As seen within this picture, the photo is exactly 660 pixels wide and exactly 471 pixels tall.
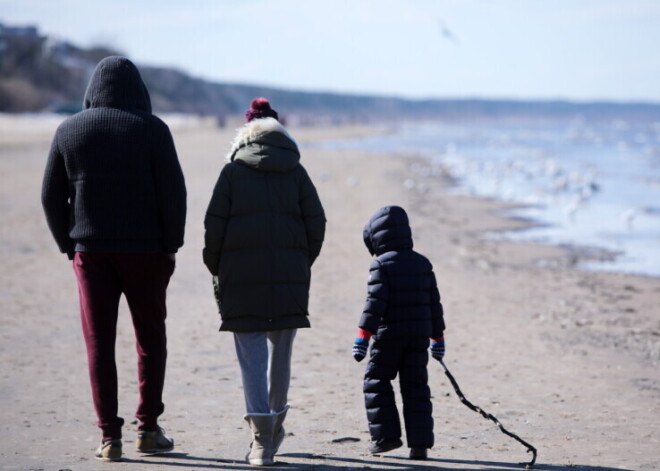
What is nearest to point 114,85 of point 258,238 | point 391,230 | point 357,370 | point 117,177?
point 117,177

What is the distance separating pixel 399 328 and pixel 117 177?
1444 millimetres

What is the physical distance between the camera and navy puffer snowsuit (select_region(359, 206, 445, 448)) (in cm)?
451

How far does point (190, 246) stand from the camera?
13102mm

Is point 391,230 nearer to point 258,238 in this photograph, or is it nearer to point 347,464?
point 258,238

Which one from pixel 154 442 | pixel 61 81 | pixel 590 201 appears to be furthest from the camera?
pixel 61 81

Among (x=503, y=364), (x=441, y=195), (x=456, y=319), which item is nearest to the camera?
(x=503, y=364)

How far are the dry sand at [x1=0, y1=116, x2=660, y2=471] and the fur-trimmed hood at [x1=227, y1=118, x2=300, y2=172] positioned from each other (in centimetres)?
136

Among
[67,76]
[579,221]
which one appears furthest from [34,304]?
[67,76]

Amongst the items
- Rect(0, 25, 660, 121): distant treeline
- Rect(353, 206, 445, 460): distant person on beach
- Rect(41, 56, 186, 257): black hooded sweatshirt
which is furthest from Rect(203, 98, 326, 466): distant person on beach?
Rect(0, 25, 660, 121): distant treeline

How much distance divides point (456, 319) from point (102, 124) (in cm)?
482

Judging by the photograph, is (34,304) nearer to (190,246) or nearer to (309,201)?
(190,246)

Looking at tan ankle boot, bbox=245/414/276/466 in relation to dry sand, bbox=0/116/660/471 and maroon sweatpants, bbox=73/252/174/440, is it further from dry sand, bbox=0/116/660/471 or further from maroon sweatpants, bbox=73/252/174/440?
maroon sweatpants, bbox=73/252/174/440

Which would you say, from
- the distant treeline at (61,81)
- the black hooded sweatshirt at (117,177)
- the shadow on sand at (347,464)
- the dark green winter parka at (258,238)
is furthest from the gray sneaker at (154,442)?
the distant treeline at (61,81)

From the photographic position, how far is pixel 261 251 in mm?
4371
